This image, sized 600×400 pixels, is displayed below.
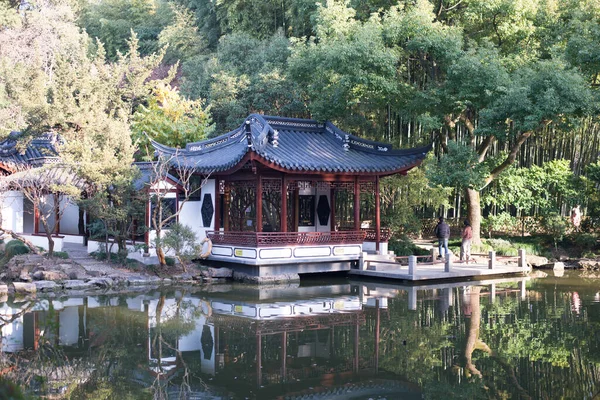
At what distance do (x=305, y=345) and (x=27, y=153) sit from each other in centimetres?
1535

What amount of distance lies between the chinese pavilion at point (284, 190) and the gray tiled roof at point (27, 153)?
14.5ft

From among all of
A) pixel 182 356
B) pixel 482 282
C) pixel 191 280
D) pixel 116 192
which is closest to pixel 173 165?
pixel 116 192

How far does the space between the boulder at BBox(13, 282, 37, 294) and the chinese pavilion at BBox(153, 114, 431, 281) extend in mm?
4223

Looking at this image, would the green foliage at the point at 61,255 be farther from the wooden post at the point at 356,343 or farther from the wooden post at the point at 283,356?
the wooden post at the point at 356,343

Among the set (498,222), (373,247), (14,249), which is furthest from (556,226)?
(14,249)

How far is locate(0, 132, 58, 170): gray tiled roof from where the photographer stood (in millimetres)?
20220

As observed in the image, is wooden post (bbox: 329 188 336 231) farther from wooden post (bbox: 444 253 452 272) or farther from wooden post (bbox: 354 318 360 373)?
wooden post (bbox: 354 318 360 373)

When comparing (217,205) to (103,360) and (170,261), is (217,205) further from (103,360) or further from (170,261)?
(103,360)

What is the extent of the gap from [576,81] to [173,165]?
9.94m

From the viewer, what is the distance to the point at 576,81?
53.1 ft

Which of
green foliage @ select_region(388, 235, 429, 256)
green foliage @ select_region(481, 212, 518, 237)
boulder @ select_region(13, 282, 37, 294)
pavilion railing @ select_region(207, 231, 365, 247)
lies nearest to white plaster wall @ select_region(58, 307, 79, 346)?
boulder @ select_region(13, 282, 37, 294)

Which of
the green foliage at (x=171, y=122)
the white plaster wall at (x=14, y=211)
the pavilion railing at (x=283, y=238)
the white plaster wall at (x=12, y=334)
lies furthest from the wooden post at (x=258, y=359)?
the green foliage at (x=171, y=122)

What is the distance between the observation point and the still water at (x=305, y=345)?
738 centimetres

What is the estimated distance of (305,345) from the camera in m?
9.30
